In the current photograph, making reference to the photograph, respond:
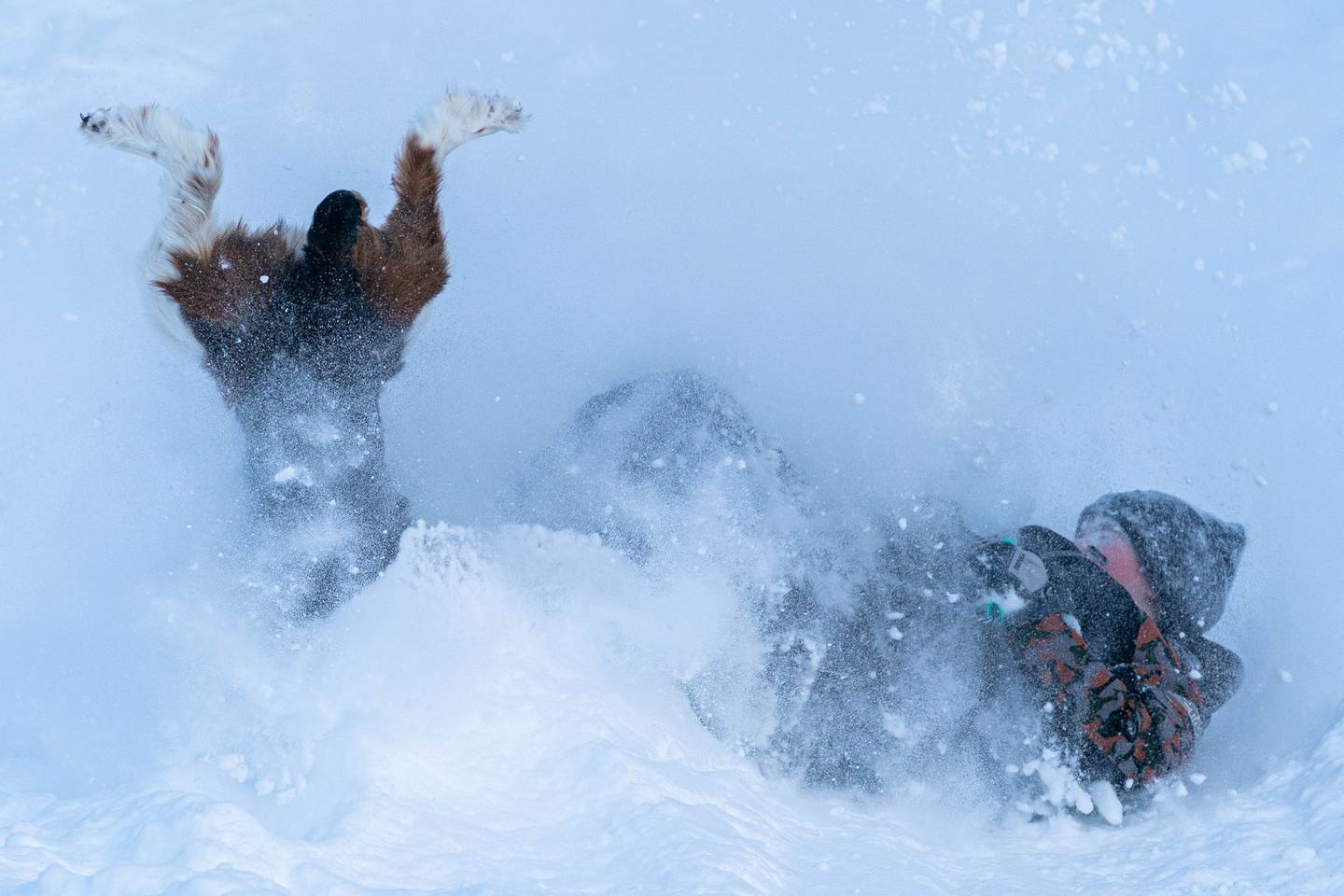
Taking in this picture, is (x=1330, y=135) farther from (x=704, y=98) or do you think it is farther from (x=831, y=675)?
(x=831, y=675)

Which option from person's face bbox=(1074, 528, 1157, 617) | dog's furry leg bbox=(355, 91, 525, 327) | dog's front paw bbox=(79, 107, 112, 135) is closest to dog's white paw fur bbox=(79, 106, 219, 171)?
dog's front paw bbox=(79, 107, 112, 135)

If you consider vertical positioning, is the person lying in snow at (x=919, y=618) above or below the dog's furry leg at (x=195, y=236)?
below

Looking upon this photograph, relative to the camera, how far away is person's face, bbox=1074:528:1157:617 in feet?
9.77

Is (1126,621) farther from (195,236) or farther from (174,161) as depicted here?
(174,161)

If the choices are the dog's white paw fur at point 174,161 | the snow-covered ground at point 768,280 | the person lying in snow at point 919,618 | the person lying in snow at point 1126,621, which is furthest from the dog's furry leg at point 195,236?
the person lying in snow at point 1126,621

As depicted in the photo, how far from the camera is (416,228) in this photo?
8.43 feet

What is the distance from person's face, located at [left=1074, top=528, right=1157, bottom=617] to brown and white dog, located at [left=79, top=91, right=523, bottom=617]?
2.19 metres

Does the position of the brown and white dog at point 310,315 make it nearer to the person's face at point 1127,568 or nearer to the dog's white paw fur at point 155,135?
the dog's white paw fur at point 155,135

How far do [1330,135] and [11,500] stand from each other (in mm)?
5443

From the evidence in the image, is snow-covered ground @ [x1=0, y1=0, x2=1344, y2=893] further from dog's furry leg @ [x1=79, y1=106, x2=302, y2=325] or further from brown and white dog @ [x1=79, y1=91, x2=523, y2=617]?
dog's furry leg @ [x1=79, y1=106, x2=302, y2=325]

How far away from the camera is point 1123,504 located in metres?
3.14

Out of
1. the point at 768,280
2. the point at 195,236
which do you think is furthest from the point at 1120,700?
the point at 195,236

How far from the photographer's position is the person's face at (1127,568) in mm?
2979

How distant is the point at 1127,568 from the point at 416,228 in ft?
7.87
